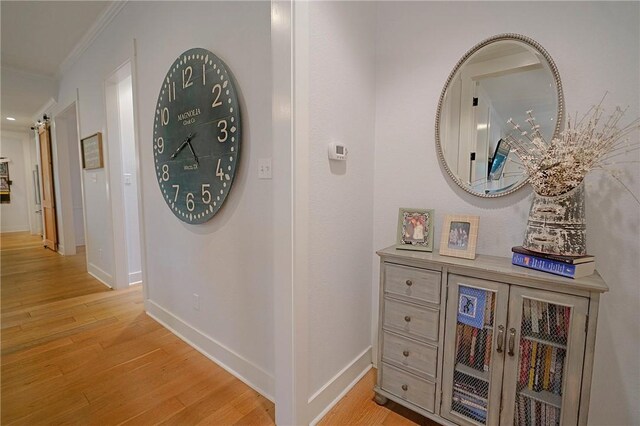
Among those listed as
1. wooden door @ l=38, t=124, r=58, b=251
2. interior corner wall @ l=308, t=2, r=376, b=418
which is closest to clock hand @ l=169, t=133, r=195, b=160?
interior corner wall @ l=308, t=2, r=376, b=418

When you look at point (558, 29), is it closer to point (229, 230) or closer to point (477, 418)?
point (477, 418)

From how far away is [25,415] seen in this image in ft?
4.48

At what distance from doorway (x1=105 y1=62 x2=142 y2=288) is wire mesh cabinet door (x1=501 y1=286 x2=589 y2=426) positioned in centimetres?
321

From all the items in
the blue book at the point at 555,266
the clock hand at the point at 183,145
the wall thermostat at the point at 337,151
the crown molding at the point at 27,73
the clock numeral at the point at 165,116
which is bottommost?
the blue book at the point at 555,266

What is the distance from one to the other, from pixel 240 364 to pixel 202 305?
20.0 inches

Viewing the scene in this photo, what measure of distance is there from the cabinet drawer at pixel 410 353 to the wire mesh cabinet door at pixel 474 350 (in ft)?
0.20

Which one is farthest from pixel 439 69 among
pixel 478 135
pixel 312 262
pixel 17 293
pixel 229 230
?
pixel 17 293

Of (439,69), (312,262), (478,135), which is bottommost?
(312,262)

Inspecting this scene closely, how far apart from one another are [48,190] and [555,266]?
686cm

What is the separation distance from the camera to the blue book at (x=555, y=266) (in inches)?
37.3

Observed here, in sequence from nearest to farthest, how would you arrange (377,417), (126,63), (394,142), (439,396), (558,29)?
(558,29) < (439,396) < (377,417) < (394,142) < (126,63)

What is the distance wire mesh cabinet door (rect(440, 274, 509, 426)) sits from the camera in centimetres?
108

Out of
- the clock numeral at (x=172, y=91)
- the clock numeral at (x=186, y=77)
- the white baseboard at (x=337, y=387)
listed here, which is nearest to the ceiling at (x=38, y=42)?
the clock numeral at (x=172, y=91)

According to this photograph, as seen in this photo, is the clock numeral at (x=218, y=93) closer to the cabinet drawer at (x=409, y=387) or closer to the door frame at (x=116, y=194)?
the door frame at (x=116, y=194)
